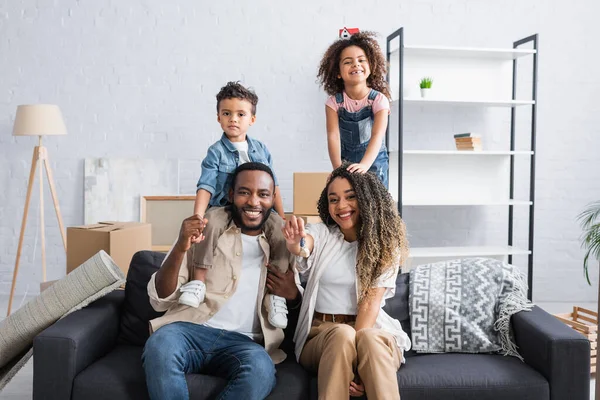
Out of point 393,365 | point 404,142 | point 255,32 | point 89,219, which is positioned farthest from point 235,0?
point 393,365

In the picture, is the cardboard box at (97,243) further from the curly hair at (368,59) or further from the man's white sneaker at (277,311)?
the curly hair at (368,59)

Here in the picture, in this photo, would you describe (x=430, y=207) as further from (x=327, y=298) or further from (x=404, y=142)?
(x=327, y=298)

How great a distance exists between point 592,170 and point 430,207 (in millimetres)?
1255

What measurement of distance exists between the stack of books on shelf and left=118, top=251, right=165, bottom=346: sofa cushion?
2448mm

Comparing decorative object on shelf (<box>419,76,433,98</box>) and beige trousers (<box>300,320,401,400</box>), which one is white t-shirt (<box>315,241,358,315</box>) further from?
decorative object on shelf (<box>419,76,433,98</box>)

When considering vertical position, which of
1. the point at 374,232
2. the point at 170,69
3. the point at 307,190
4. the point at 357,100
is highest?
the point at 170,69

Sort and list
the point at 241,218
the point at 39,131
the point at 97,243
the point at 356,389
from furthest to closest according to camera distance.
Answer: the point at 39,131 < the point at 97,243 < the point at 241,218 < the point at 356,389

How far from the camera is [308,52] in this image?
4.53 metres

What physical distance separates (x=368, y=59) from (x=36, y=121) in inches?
94.3

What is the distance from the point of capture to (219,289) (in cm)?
227

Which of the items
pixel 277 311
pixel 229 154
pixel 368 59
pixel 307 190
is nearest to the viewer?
pixel 277 311

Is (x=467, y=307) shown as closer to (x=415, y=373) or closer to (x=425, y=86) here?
(x=415, y=373)

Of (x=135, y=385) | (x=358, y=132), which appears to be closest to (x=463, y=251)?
(x=358, y=132)

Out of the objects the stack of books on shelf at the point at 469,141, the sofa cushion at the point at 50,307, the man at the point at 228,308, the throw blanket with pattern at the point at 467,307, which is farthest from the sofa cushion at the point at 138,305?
the stack of books on shelf at the point at 469,141
